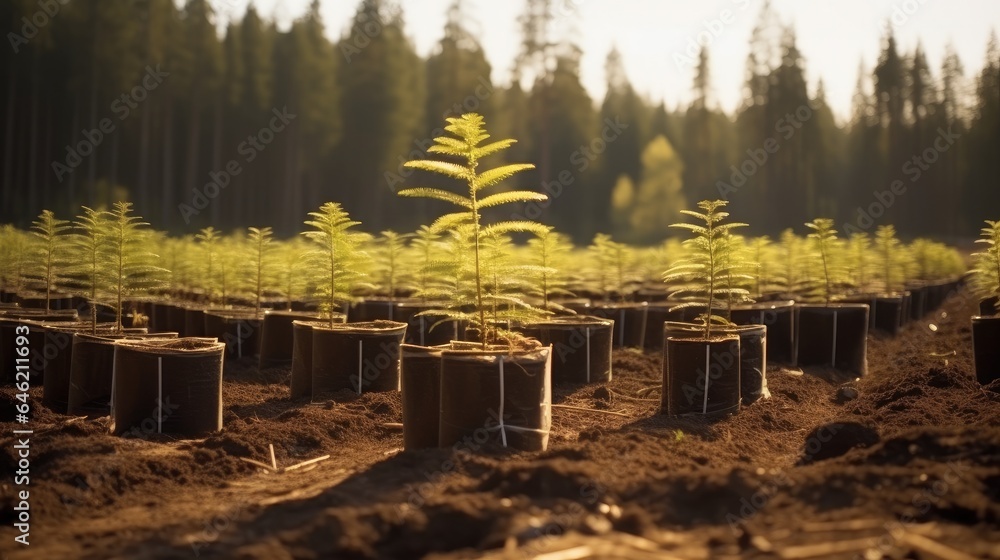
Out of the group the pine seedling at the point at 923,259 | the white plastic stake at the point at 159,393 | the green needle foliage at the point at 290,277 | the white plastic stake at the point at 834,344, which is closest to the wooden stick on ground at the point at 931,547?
the white plastic stake at the point at 159,393

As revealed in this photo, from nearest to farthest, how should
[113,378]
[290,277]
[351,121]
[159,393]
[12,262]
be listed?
1. [159,393]
2. [113,378]
3. [290,277]
4. [12,262]
5. [351,121]

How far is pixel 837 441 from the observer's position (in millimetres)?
6781

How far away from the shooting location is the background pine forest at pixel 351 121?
40.5 m

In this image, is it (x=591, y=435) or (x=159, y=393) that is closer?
(x=591, y=435)

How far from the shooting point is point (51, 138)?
142ft

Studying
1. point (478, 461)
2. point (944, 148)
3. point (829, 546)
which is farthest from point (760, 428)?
point (944, 148)

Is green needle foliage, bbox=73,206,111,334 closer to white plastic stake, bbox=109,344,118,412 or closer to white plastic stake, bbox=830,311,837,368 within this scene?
white plastic stake, bbox=109,344,118,412

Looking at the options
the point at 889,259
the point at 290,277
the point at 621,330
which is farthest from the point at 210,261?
the point at 889,259

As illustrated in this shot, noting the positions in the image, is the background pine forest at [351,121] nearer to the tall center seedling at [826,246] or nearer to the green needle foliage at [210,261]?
the green needle foliage at [210,261]

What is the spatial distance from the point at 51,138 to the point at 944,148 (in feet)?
182

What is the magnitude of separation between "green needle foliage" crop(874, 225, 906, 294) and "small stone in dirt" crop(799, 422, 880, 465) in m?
11.7

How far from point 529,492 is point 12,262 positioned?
50.0 feet

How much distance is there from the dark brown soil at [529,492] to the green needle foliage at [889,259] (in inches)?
390

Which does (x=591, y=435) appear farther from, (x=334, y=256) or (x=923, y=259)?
(x=923, y=259)
